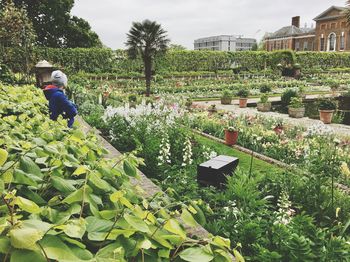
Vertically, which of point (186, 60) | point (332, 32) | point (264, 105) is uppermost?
point (332, 32)

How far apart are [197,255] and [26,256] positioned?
18.2 inches

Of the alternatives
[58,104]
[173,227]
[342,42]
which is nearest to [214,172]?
[58,104]

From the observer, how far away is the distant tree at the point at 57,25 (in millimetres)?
32938

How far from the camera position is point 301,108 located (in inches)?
552

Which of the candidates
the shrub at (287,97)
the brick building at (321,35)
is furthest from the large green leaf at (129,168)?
the brick building at (321,35)

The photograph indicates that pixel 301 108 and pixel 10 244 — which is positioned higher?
pixel 10 244

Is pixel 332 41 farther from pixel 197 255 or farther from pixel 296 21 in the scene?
pixel 197 255

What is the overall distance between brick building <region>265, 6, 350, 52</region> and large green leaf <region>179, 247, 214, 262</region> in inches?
2282

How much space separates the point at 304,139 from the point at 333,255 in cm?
520

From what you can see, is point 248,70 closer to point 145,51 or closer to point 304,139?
point 145,51

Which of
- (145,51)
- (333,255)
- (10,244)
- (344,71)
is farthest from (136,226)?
(344,71)

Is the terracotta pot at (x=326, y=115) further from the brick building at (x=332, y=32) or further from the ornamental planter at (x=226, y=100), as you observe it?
the brick building at (x=332, y=32)

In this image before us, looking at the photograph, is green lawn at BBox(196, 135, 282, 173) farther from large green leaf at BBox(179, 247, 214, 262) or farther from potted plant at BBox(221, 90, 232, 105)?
potted plant at BBox(221, 90, 232, 105)

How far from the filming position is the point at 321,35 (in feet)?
204
